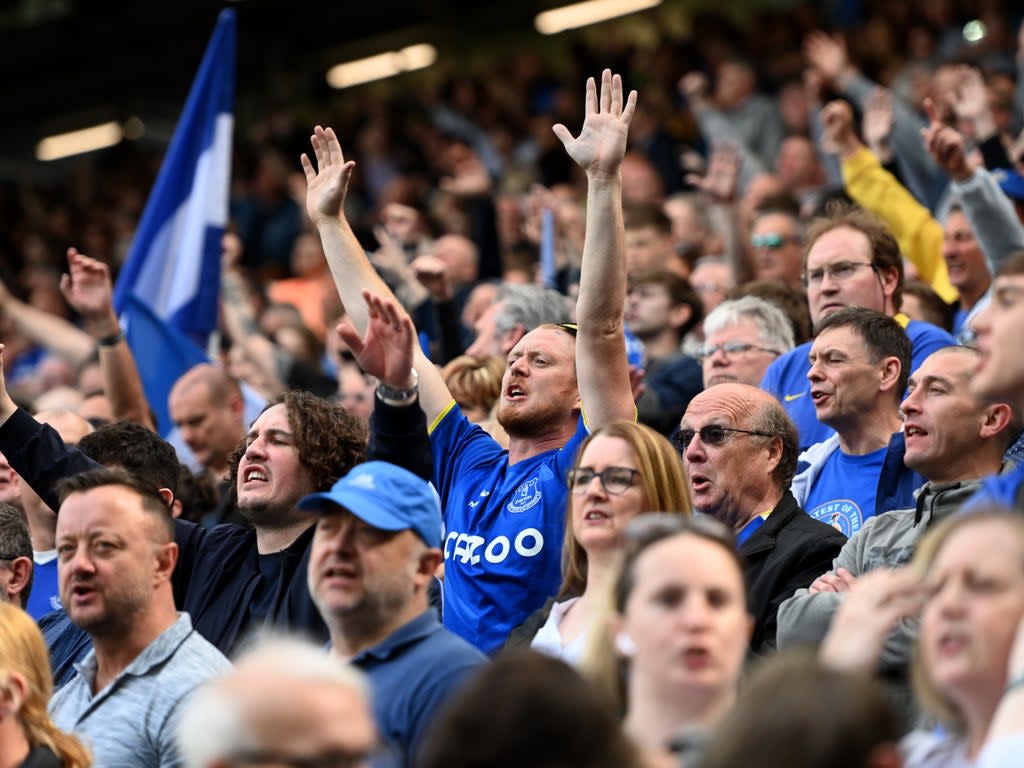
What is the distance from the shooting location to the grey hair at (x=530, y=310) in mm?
6797

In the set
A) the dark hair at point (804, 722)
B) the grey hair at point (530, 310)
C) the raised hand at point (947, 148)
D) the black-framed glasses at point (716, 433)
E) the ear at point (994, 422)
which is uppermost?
the raised hand at point (947, 148)

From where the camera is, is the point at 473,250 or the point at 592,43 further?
the point at 592,43

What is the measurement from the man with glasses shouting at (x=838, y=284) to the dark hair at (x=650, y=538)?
2708 mm

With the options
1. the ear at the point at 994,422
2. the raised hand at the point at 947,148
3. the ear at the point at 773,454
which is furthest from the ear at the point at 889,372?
the raised hand at the point at 947,148

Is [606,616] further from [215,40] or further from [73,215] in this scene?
[73,215]

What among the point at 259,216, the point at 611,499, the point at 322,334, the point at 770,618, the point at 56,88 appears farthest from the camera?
the point at 56,88

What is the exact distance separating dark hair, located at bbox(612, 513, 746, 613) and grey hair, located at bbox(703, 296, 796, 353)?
3.06 m

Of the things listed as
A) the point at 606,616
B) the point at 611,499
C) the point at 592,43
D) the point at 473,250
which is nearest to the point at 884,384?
the point at 611,499

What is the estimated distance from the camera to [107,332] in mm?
7340

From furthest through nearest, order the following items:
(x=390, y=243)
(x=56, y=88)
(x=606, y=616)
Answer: (x=56, y=88) → (x=390, y=243) → (x=606, y=616)

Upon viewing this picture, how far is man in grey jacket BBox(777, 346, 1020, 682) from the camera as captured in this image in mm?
4578

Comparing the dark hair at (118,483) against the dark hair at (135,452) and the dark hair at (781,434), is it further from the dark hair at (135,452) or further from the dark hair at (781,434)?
the dark hair at (781,434)

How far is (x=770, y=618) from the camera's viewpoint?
4.81 m

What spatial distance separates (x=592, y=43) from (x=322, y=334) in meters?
5.25
